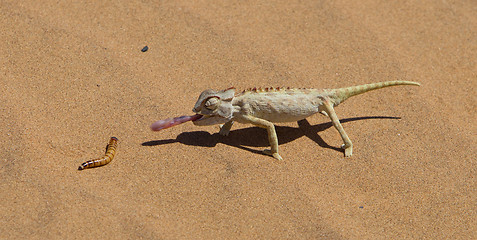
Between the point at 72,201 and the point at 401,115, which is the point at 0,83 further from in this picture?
the point at 401,115

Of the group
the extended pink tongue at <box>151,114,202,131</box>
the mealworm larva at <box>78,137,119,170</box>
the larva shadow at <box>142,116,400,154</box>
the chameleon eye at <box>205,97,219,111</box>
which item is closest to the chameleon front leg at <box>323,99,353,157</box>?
the larva shadow at <box>142,116,400,154</box>

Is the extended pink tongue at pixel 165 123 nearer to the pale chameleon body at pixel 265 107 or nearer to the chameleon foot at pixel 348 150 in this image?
the pale chameleon body at pixel 265 107

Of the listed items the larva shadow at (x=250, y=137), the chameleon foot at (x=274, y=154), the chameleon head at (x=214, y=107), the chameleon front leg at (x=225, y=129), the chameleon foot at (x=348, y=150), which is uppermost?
the chameleon head at (x=214, y=107)

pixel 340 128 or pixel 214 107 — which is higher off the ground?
pixel 214 107

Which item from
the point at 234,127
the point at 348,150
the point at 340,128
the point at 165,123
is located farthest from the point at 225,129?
the point at 348,150

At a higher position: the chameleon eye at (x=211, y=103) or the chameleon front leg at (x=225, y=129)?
the chameleon eye at (x=211, y=103)

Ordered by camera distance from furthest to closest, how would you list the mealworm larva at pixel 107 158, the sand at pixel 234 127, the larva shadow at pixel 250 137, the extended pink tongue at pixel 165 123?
the larva shadow at pixel 250 137 < the extended pink tongue at pixel 165 123 < the mealworm larva at pixel 107 158 < the sand at pixel 234 127

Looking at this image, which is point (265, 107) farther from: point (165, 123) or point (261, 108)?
point (165, 123)

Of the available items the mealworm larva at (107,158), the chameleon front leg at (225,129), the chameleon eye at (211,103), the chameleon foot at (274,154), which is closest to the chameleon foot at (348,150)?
the chameleon foot at (274,154)
